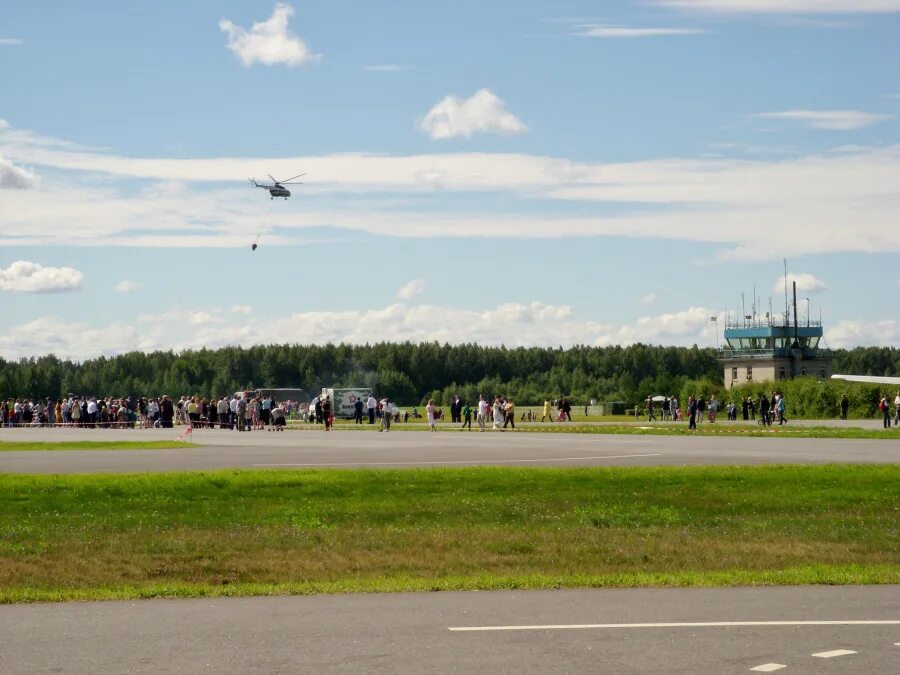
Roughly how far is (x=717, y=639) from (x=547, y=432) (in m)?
49.5

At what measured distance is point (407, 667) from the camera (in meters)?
9.65

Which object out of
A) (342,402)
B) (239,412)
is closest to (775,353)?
(342,402)

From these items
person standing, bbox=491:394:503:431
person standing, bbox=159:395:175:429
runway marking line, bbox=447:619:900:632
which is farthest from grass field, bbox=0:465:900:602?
person standing, bbox=159:395:175:429

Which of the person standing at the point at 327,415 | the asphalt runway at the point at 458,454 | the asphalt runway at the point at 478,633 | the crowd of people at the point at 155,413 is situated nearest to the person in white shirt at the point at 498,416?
the person standing at the point at 327,415

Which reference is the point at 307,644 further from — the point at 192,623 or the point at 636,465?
the point at 636,465

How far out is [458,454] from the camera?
128 ft

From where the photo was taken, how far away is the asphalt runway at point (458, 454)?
3372 cm

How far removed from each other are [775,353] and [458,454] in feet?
368

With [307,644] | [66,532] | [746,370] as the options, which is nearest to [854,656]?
[307,644]

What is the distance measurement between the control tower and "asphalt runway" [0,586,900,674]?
134373 mm

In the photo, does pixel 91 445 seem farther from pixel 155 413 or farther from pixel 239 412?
pixel 155 413

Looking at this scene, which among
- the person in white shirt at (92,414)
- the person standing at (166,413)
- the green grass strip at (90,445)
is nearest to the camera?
the green grass strip at (90,445)

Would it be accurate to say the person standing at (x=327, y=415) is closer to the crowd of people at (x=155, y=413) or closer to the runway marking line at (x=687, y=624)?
→ the crowd of people at (x=155, y=413)

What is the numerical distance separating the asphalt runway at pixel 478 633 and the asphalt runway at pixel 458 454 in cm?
1899
